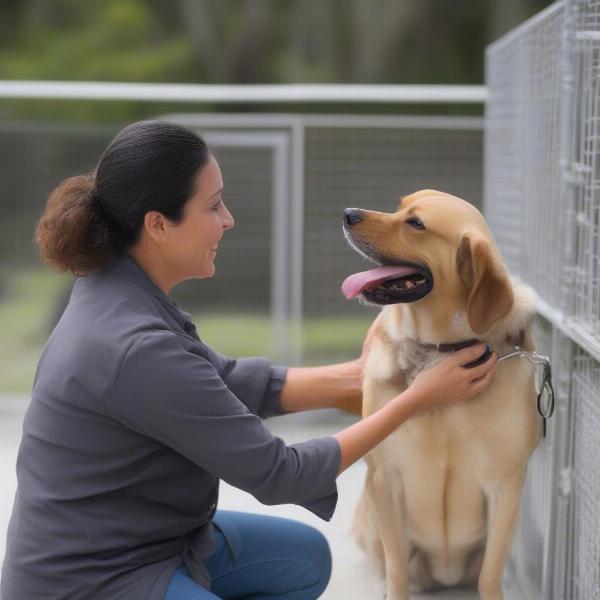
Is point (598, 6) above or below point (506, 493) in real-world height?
above

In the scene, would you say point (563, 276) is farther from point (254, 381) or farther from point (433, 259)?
point (254, 381)

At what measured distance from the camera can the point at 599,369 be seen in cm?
246

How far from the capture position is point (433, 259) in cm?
239

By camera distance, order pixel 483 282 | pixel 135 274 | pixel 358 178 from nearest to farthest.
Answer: pixel 135 274, pixel 483 282, pixel 358 178

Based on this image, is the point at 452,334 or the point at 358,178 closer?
the point at 452,334

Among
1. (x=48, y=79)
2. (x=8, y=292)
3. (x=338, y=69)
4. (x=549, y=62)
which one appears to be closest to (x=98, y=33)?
(x=48, y=79)

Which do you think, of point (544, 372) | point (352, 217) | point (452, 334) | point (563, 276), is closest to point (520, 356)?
point (544, 372)

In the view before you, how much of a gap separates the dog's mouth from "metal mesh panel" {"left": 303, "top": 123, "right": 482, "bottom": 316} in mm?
2567

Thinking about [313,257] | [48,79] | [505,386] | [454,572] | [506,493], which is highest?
[48,79]

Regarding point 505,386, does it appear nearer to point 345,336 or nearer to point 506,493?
point 506,493

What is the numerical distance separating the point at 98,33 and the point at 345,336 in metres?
→ 12.2

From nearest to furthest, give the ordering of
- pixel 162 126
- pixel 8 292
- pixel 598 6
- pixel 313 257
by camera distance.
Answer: pixel 162 126 → pixel 598 6 → pixel 313 257 → pixel 8 292

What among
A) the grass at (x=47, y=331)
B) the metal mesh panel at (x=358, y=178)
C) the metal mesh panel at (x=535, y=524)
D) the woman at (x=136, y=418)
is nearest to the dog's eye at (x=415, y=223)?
the woman at (x=136, y=418)

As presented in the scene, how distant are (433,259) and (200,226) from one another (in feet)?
1.79
